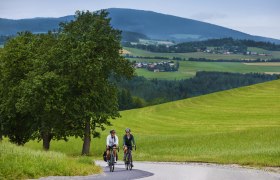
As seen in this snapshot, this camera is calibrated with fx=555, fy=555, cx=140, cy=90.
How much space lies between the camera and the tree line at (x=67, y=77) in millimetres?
53469

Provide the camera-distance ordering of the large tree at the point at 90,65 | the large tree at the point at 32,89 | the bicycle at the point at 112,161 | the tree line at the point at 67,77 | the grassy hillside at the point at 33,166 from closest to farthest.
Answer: the grassy hillside at the point at 33,166
the bicycle at the point at 112,161
the large tree at the point at 32,89
the tree line at the point at 67,77
the large tree at the point at 90,65

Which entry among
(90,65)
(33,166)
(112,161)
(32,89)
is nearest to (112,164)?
(112,161)

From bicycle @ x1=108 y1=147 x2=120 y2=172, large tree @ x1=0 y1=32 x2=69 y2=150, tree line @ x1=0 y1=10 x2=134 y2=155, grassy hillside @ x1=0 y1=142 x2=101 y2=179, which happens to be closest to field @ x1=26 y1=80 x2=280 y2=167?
tree line @ x1=0 y1=10 x2=134 y2=155

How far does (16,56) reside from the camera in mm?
58531

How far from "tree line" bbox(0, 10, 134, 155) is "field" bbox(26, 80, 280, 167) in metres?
5.48

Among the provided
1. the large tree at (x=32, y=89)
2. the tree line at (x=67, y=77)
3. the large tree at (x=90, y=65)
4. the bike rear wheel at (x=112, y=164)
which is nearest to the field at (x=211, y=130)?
the large tree at (x=90, y=65)

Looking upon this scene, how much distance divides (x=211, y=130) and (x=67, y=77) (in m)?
30.0

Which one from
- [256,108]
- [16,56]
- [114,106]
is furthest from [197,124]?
[16,56]

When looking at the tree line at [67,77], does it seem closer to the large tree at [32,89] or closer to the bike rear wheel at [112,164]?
the large tree at [32,89]

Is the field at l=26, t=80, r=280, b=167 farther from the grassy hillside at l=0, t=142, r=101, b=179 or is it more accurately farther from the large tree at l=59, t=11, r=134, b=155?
the grassy hillside at l=0, t=142, r=101, b=179

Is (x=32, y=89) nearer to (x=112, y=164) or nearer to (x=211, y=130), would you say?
(x=112, y=164)

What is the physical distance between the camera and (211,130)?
78375mm

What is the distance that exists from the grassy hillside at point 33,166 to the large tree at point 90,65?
1206 inches

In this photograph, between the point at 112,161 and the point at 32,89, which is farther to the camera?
the point at 32,89
